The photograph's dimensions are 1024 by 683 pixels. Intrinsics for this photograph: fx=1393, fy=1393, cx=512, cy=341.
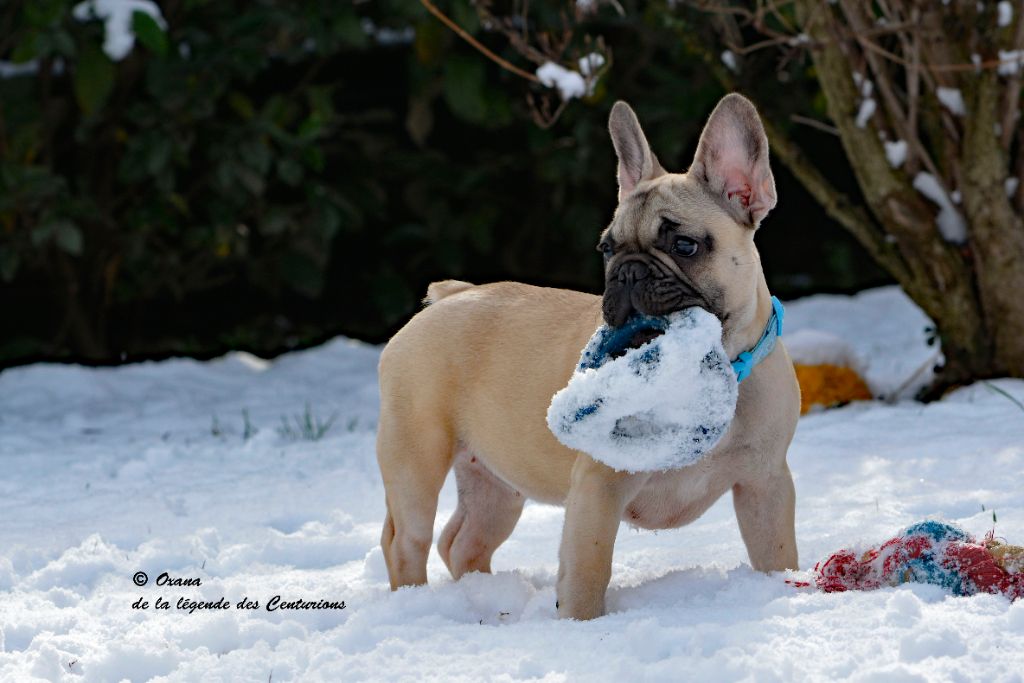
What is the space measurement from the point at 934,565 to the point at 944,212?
2.92 m

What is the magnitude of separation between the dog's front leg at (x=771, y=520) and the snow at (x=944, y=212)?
8.16 ft

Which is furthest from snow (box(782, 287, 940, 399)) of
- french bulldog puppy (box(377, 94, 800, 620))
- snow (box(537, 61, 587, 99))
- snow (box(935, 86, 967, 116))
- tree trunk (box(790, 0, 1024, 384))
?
french bulldog puppy (box(377, 94, 800, 620))

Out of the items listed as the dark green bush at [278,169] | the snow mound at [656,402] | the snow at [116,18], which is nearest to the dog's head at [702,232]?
the snow mound at [656,402]

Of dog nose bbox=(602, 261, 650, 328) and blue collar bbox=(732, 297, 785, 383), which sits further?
blue collar bbox=(732, 297, 785, 383)

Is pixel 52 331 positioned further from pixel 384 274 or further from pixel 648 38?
pixel 648 38

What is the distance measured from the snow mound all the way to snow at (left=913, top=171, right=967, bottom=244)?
114 inches

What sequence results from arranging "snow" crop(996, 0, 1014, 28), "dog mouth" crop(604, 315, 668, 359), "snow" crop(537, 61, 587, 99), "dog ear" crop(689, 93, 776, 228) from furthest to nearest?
"snow" crop(996, 0, 1014, 28) → "snow" crop(537, 61, 587, 99) → "dog ear" crop(689, 93, 776, 228) → "dog mouth" crop(604, 315, 668, 359)

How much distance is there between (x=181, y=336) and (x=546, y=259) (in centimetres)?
243

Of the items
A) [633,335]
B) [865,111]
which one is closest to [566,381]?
[633,335]

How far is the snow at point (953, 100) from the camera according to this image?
578cm

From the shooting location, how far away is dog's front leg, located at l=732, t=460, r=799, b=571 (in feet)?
12.1

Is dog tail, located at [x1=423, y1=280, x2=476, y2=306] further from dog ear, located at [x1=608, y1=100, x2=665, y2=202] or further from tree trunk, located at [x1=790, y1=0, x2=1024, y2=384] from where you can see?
tree trunk, located at [x1=790, y1=0, x2=1024, y2=384]

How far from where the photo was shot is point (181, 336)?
9.05m

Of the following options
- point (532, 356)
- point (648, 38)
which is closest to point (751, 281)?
point (532, 356)
